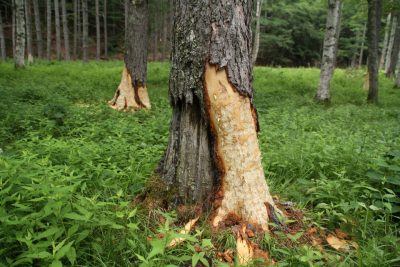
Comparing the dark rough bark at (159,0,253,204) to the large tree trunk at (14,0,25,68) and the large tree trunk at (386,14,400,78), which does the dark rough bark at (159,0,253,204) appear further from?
the large tree trunk at (386,14,400,78)

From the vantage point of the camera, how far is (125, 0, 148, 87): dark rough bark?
30.1ft

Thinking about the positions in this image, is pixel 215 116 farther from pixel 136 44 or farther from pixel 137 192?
pixel 136 44

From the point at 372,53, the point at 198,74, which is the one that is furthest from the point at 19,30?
the point at 198,74

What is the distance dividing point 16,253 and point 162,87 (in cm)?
1170

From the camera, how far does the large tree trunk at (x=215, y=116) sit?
2818mm

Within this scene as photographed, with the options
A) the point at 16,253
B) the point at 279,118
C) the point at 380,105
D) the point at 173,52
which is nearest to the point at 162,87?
the point at 279,118

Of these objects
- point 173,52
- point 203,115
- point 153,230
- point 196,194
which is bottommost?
point 153,230

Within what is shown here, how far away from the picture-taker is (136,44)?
9.27m

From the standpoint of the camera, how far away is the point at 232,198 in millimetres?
2982

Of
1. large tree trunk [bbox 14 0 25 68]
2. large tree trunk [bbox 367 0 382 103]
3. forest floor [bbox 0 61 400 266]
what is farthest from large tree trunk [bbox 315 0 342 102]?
large tree trunk [bbox 14 0 25 68]

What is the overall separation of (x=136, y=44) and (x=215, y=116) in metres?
7.02

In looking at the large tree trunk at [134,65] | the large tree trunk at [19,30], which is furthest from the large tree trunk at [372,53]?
the large tree trunk at [19,30]

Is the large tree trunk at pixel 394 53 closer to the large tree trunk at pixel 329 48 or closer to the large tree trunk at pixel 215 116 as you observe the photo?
the large tree trunk at pixel 329 48

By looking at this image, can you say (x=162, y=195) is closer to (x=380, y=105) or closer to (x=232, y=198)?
(x=232, y=198)
